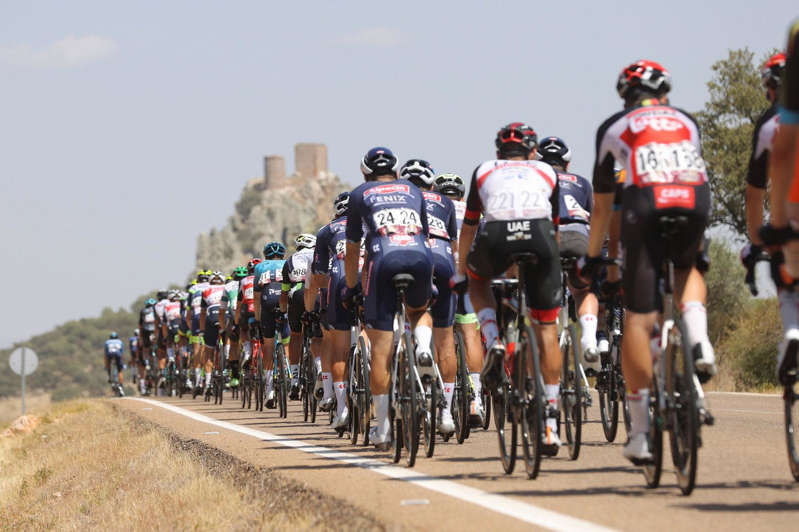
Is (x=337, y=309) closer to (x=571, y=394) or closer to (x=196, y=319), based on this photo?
(x=571, y=394)

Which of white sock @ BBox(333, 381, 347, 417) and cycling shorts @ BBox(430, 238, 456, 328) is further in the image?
white sock @ BBox(333, 381, 347, 417)

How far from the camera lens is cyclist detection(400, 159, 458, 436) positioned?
12148 millimetres

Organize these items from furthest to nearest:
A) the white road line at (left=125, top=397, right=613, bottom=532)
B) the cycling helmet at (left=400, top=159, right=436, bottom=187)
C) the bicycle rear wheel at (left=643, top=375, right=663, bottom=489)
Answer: the cycling helmet at (left=400, top=159, right=436, bottom=187)
the bicycle rear wheel at (left=643, top=375, right=663, bottom=489)
the white road line at (left=125, top=397, right=613, bottom=532)

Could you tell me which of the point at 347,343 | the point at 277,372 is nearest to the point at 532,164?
the point at 347,343

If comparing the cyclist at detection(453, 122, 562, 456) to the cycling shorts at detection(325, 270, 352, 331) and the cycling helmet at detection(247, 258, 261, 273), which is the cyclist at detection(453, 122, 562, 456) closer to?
the cycling shorts at detection(325, 270, 352, 331)

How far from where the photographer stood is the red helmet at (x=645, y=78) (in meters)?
8.34

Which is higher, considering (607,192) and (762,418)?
(607,192)

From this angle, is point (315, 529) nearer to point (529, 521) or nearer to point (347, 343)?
point (529, 521)

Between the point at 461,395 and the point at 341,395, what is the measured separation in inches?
62.8

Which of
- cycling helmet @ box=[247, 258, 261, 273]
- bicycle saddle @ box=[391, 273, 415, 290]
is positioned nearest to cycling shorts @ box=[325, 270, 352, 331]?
bicycle saddle @ box=[391, 273, 415, 290]

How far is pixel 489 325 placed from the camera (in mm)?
9680

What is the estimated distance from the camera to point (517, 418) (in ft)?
29.7

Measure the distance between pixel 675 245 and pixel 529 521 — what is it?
1.87 m

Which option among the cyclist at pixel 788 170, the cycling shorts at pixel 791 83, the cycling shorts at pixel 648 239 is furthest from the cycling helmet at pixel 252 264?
the cycling shorts at pixel 791 83
